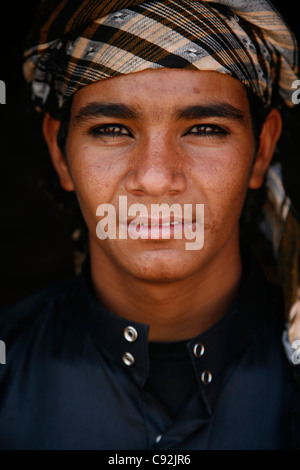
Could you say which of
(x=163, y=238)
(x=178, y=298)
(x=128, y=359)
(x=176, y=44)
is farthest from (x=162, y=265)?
(x=176, y=44)

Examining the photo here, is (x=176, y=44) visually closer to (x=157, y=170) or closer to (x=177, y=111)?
(x=177, y=111)

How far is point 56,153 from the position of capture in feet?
7.14

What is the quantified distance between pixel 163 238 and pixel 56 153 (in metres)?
0.70

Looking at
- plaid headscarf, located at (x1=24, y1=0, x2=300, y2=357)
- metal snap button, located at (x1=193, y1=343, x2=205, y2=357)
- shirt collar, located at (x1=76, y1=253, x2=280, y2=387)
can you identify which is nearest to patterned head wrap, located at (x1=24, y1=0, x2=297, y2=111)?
plaid headscarf, located at (x1=24, y1=0, x2=300, y2=357)

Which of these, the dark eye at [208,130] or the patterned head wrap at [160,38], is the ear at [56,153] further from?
the dark eye at [208,130]

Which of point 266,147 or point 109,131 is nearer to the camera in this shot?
point 109,131

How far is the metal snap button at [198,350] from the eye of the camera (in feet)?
5.84

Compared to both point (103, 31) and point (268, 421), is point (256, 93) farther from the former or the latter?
point (268, 421)

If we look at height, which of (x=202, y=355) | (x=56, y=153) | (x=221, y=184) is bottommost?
(x=202, y=355)
